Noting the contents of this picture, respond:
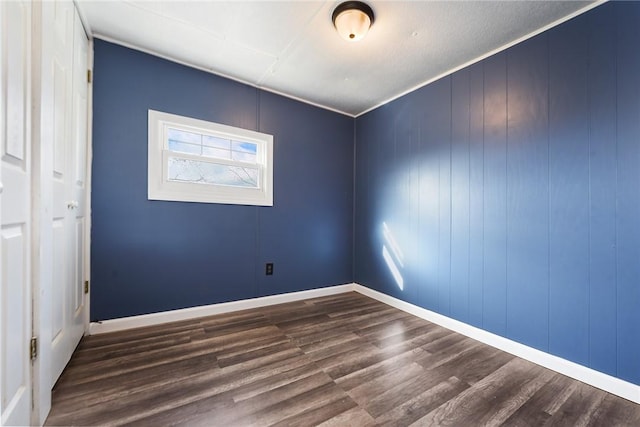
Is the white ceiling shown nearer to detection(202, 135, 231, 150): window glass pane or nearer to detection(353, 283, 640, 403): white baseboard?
detection(202, 135, 231, 150): window glass pane

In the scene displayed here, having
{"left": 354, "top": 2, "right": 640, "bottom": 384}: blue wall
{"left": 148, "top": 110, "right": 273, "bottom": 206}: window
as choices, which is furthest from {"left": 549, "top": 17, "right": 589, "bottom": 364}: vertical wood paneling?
{"left": 148, "top": 110, "right": 273, "bottom": 206}: window

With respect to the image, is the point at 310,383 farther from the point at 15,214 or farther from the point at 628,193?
the point at 628,193

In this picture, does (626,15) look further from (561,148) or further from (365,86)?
(365,86)

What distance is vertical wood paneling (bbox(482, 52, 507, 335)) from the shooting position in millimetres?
1960

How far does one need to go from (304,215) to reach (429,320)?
1.76 meters

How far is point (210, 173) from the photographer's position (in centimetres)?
252

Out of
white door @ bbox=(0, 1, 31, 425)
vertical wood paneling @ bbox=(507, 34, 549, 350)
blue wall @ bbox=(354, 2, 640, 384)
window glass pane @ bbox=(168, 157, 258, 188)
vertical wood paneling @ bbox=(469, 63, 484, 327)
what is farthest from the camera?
window glass pane @ bbox=(168, 157, 258, 188)

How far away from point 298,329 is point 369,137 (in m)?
2.45

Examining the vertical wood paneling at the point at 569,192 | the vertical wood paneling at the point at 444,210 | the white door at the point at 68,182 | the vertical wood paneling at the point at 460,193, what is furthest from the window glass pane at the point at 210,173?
the vertical wood paneling at the point at 569,192

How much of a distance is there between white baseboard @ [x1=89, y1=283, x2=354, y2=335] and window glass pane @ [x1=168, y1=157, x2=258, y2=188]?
125cm

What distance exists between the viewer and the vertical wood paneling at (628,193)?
4.60 feet

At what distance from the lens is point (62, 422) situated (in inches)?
44.8

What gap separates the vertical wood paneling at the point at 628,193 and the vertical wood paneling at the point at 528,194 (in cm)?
34

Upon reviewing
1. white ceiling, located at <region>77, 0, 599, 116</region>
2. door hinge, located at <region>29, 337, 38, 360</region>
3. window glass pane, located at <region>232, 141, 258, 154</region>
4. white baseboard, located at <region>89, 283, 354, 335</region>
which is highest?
white ceiling, located at <region>77, 0, 599, 116</region>
